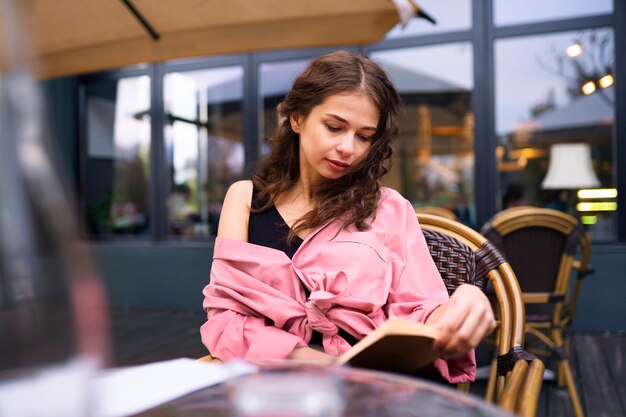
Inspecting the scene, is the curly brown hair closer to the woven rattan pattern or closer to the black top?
the black top

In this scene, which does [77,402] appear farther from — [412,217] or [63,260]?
[412,217]

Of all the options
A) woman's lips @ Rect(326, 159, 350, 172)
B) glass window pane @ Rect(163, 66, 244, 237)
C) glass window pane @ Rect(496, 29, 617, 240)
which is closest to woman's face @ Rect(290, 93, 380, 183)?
woman's lips @ Rect(326, 159, 350, 172)

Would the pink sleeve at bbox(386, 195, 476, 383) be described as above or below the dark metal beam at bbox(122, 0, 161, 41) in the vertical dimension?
below

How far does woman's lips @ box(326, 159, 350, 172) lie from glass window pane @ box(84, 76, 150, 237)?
4.47 metres

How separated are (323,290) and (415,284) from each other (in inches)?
8.1

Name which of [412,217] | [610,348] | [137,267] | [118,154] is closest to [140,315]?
[137,267]

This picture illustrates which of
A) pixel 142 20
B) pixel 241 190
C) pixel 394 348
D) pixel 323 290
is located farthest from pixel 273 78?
pixel 394 348

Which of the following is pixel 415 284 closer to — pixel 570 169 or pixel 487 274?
pixel 487 274

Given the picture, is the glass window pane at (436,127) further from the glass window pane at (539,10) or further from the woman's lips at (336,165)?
the woman's lips at (336,165)

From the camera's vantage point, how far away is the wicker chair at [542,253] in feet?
8.48

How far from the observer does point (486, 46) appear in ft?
14.9

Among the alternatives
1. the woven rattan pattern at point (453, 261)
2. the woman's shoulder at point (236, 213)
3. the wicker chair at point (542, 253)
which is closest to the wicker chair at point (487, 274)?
the woven rattan pattern at point (453, 261)

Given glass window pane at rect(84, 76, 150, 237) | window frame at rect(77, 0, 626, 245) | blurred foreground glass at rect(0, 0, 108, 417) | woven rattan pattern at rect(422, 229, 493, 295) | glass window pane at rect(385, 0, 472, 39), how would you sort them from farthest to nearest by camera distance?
glass window pane at rect(84, 76, 150, 237) < glass window pane at rect(385, 0, 472, 39) < window frame at rect(77, 0, 626, 245) < woven rattan pattern at rect(422, 229, 493, 295) < blurred foreground glass at rect(0, 0, 108, 417)

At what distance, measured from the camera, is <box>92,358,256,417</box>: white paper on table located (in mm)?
704
